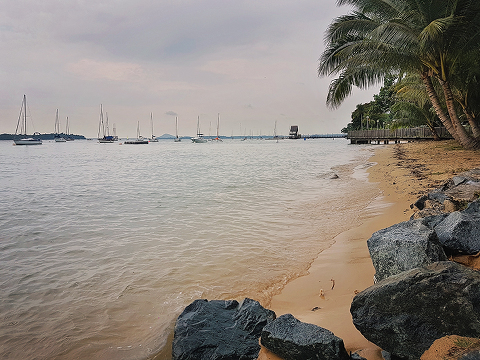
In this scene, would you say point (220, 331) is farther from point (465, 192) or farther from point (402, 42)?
point (402, 42)

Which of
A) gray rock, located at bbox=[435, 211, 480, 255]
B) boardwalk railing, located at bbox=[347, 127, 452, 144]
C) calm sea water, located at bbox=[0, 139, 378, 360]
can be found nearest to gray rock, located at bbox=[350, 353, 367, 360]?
calm sea water, located at bbox=[0, 139, 378, 360]

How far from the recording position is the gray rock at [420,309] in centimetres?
212

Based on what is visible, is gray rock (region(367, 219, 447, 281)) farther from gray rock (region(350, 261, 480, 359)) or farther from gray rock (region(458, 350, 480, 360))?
gray rock (region(458, 350, 480, 360))

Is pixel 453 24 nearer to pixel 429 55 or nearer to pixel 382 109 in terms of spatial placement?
pixel 429 55

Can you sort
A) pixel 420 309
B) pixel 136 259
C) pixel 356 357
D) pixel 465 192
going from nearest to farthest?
pixel 420 309, pixel 356 357, pixel 136 259, pixel 465 192

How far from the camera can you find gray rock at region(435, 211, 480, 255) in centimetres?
332

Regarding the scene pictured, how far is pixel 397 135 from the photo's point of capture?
50375 mm

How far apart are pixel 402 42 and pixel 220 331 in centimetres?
1507

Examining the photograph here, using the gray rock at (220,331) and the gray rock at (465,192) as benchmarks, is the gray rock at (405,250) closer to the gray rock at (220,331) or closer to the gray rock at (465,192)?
the gray rock at (220,331)

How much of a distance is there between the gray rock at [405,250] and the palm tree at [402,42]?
38.9 feet

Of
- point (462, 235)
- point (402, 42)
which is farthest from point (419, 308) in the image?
point (402, 42)

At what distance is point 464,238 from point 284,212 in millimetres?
5534

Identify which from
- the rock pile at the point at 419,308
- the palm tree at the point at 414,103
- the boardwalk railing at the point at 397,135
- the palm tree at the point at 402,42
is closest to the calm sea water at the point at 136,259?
the rock pile at the point at 419,308

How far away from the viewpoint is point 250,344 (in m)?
2.80
